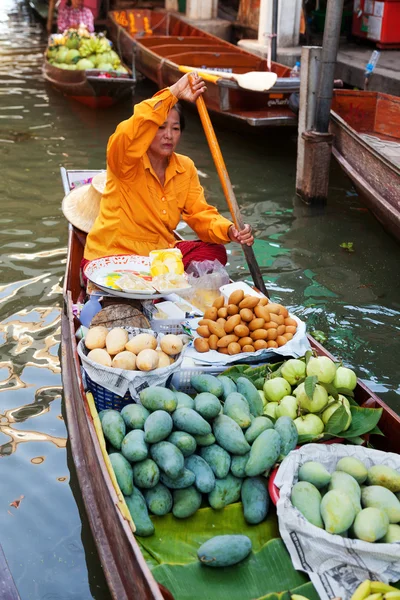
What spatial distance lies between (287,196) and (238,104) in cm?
154

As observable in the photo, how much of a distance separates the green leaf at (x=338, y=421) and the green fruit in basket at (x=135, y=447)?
2.57 ft

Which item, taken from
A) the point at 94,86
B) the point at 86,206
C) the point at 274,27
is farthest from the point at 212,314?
the point at 94,86

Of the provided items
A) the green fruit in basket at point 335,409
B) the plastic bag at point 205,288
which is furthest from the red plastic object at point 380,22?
the green fruit in basket at point 335,409

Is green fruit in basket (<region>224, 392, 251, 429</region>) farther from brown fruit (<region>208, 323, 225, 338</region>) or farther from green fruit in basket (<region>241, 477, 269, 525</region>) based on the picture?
brown fruit (<region>208, 323, 225, 338</region>)

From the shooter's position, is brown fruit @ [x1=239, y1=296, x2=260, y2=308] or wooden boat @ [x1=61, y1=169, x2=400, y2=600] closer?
wooden boat @ [x1=61, y1=169, x2=400, y2=600]

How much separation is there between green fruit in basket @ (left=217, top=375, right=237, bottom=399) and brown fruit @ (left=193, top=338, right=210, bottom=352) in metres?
0.33

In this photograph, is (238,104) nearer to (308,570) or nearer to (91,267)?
(91,267)

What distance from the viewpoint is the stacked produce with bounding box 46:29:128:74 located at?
10297mm

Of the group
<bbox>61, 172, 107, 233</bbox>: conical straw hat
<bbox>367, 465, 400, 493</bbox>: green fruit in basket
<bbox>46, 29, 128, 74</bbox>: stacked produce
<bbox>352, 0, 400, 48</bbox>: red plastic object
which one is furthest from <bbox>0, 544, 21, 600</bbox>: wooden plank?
<bbox>352, 0, 400, 48</bbox>: red plastic object

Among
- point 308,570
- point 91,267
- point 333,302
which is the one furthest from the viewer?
point 333,302

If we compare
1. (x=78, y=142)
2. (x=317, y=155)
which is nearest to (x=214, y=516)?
(x=317, y=155)

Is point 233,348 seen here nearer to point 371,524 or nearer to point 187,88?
point 371,524

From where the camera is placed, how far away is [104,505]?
8.09ft

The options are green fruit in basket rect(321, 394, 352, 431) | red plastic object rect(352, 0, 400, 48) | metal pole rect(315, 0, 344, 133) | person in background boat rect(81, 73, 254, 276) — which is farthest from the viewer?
red plastic object rect(352, 0, 400, 48)
